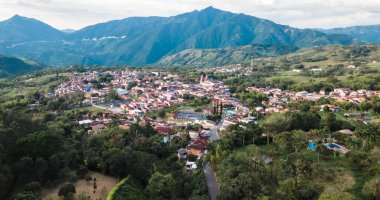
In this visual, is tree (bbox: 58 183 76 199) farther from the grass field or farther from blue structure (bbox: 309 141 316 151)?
blue structure (bbox: 309 141 316 151)

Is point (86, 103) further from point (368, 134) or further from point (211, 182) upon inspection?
point (368, 134)

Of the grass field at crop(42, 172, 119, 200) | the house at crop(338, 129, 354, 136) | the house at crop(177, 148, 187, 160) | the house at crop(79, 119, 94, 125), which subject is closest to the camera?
the grass field at crop(42, 172, 119, 200)

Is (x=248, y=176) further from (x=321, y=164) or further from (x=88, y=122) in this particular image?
(x=88, y=122)

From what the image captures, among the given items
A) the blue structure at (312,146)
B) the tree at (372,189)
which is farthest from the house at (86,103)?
the tree at (372,189)

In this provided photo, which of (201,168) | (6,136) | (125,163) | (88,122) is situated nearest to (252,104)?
(88,122)

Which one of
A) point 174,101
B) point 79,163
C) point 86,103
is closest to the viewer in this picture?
point 79,163

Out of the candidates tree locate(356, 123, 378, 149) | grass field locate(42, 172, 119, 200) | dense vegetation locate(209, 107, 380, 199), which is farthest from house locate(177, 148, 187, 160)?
tree locate(356, 123, 378, 149)

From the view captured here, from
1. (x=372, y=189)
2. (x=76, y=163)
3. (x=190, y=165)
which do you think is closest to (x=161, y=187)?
(x=190, y=165)
